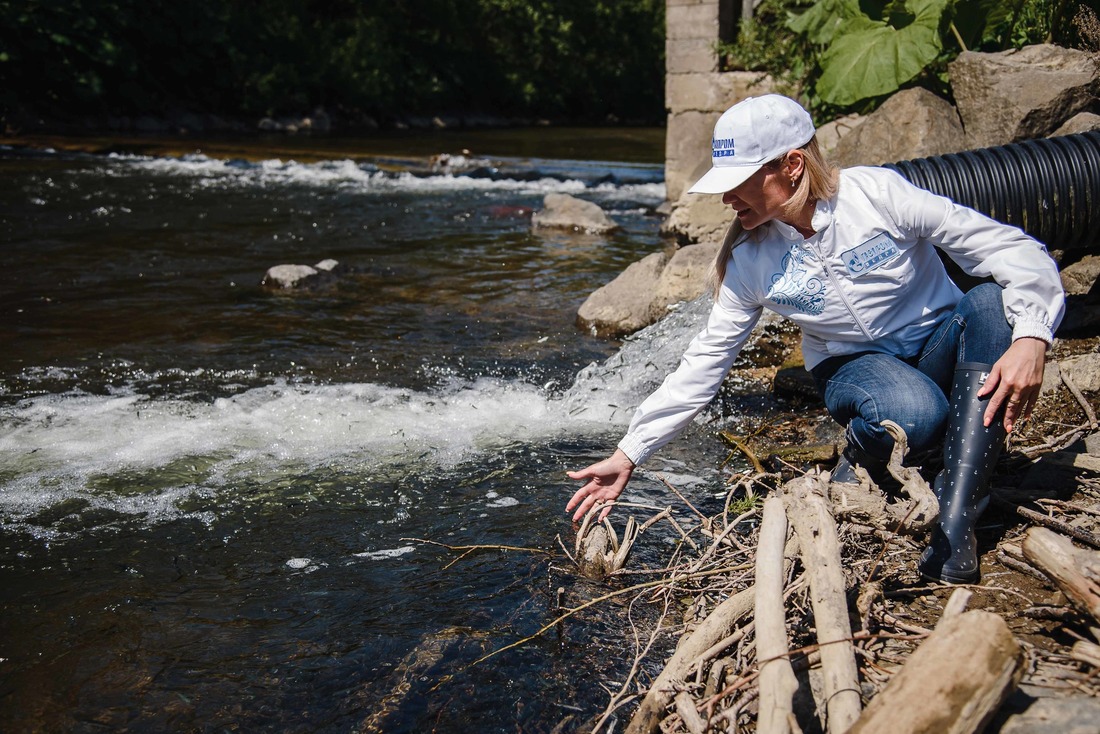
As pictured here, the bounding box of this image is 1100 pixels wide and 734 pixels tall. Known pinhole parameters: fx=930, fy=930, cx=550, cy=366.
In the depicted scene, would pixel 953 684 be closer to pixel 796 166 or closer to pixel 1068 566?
pixel 1068 566

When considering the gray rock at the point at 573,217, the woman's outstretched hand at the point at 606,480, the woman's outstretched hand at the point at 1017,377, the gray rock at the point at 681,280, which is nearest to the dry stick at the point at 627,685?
the woman's outstretched hand at the point at 606,480

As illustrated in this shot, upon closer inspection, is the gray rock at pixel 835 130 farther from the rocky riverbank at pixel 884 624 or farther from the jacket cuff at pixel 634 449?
the jacket cuff at pixel 634 449

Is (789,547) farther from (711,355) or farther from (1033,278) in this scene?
(1033,278)

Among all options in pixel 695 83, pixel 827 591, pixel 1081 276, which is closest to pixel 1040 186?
pixel 1081 276

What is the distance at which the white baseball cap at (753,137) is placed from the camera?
2756 mm

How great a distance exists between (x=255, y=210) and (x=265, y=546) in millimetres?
9621

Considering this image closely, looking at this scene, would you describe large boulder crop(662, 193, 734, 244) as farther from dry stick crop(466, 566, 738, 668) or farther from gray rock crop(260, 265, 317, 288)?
dry stick crop(466, 566, 738, 668)

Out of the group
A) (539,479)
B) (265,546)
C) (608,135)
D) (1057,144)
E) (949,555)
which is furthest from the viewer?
(608,135)

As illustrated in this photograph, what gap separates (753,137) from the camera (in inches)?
109

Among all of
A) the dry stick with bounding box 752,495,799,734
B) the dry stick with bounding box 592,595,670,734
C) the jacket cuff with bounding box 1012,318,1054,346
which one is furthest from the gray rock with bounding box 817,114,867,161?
the dry stick with bounding box 752,495,799,734

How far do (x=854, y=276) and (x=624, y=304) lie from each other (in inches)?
156

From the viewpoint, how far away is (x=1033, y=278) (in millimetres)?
2719

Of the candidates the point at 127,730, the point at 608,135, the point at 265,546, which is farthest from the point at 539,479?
the point at 608,135

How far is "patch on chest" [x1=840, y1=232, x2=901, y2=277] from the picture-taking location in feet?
9.68
